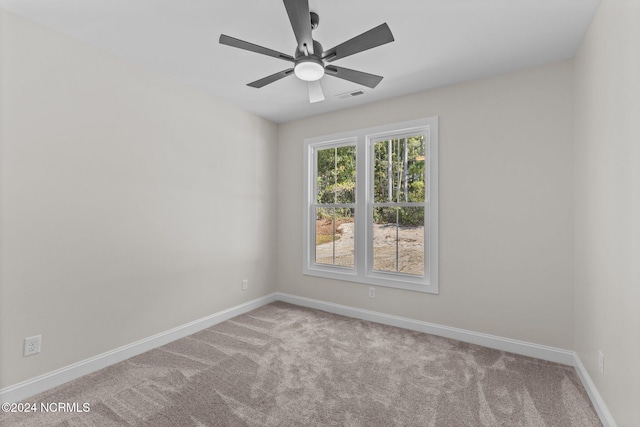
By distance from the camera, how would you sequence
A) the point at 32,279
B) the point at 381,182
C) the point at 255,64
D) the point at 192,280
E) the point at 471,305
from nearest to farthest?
the point at 32,279
the point at 255,64
the point at 471,305
the point at 192,280
the point at 381,182

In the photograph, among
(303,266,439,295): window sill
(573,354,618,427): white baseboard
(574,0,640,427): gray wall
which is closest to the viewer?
(574,0,640,427): gray wall

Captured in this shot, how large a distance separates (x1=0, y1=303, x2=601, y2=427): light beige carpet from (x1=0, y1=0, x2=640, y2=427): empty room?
2 cm

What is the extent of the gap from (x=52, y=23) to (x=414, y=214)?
11.6ft

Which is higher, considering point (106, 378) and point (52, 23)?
point (52, 23)

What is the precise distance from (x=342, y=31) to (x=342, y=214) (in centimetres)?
226

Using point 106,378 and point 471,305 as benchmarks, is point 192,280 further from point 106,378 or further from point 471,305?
point 471,305

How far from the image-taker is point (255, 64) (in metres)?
2.71

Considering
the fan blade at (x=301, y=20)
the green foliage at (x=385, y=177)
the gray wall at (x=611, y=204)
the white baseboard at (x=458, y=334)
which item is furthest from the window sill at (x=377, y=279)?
the fan blade at (x=301, y=20)

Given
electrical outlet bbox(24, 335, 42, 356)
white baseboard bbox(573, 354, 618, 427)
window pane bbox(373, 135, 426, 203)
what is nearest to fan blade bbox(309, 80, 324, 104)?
window pane bbox(373, 135, 426, 203)

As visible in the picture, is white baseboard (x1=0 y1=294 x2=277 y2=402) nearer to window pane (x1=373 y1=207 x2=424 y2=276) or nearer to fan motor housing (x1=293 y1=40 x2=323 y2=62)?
window pane (x1=373 y1=207 x2=424 y2=276)

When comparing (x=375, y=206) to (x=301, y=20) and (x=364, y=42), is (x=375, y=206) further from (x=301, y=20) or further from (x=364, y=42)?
(x=301, y=20)

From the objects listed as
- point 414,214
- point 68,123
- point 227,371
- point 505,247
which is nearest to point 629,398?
→ point 505,247

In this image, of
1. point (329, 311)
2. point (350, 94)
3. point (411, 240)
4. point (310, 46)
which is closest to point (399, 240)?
point (411, 240)

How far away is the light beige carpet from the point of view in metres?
1.86
